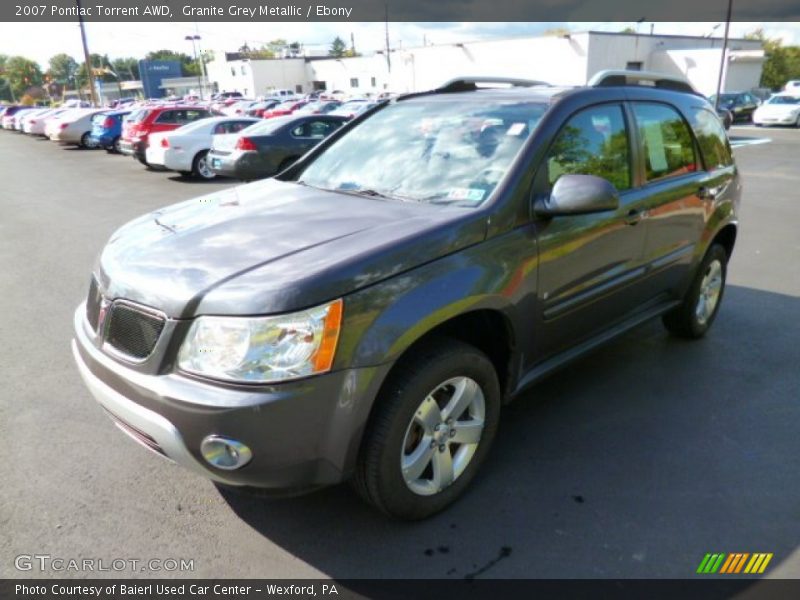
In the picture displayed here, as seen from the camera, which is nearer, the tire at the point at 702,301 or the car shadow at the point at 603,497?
the car shadow at the point at 603,497

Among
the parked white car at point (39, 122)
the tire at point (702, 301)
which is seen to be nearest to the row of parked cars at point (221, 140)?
the tire at point (702, 301)

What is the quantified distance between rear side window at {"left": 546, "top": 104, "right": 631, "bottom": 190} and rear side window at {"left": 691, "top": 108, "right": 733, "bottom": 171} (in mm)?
1066

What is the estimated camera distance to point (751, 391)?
3.79 m

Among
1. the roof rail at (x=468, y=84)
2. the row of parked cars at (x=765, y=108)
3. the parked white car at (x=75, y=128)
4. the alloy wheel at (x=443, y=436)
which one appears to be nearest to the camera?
the alloy wheel at (x=443, y=436)

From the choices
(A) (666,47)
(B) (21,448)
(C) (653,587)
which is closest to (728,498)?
(C) (653,587)

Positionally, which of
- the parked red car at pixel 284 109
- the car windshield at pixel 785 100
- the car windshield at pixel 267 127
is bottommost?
the car windshield at pixel 785 100

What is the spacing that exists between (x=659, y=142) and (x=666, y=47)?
4769 cm

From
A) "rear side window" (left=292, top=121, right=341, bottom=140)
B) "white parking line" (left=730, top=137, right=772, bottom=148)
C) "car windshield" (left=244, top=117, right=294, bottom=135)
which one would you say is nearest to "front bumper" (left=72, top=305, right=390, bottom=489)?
"car windshield" (left=244, top=117, right=294, bottom=135)

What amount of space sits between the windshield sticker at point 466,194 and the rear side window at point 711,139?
2210 mm

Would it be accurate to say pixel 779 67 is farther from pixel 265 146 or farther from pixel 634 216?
pixel 634 216

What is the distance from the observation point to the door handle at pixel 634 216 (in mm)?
3379

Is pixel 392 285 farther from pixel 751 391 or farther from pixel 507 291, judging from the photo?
pixel 751 391

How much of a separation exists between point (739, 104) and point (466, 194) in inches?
1272

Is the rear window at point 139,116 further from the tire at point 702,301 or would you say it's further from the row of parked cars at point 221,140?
the tire at point 702,301
